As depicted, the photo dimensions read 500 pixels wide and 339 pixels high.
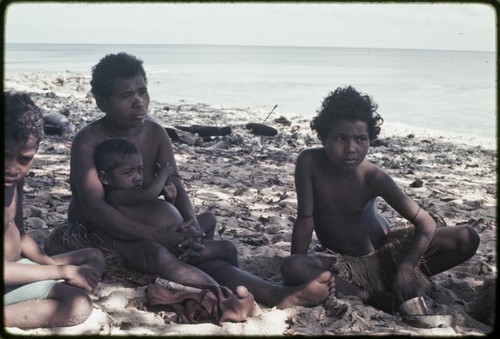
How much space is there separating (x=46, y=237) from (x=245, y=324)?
1.70m

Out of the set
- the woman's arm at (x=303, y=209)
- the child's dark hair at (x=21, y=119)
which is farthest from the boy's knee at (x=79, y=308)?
the woman's arm at (x=303, y=209)

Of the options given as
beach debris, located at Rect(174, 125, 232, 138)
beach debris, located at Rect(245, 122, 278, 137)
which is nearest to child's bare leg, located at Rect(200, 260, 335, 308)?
beach debris, located at Rect(174, 125, 232, 138)

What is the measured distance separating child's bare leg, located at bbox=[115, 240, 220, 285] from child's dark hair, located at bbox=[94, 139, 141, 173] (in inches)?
17.7

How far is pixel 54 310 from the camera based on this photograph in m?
2.80

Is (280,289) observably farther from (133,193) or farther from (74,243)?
(74,243)

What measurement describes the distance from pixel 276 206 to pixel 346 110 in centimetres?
171

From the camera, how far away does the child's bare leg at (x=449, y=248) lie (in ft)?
11.8

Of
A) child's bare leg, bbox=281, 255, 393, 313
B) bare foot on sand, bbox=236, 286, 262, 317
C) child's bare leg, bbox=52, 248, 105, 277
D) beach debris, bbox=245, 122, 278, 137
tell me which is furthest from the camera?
beach debris, bbox=245, 122, 278, 137

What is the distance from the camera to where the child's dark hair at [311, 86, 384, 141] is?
11.8 feet

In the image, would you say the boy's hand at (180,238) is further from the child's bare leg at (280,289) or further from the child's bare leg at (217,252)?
the child's bare leg at (280,289)

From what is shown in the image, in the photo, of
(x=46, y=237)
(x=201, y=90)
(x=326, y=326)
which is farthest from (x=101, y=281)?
(x=201, y=90)

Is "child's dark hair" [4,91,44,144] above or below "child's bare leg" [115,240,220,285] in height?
above

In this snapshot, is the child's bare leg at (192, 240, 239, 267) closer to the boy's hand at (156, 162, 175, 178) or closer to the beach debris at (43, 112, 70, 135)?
the boy's hand at (156, 162, 175, 178)

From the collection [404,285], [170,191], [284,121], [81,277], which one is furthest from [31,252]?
[284,121]
